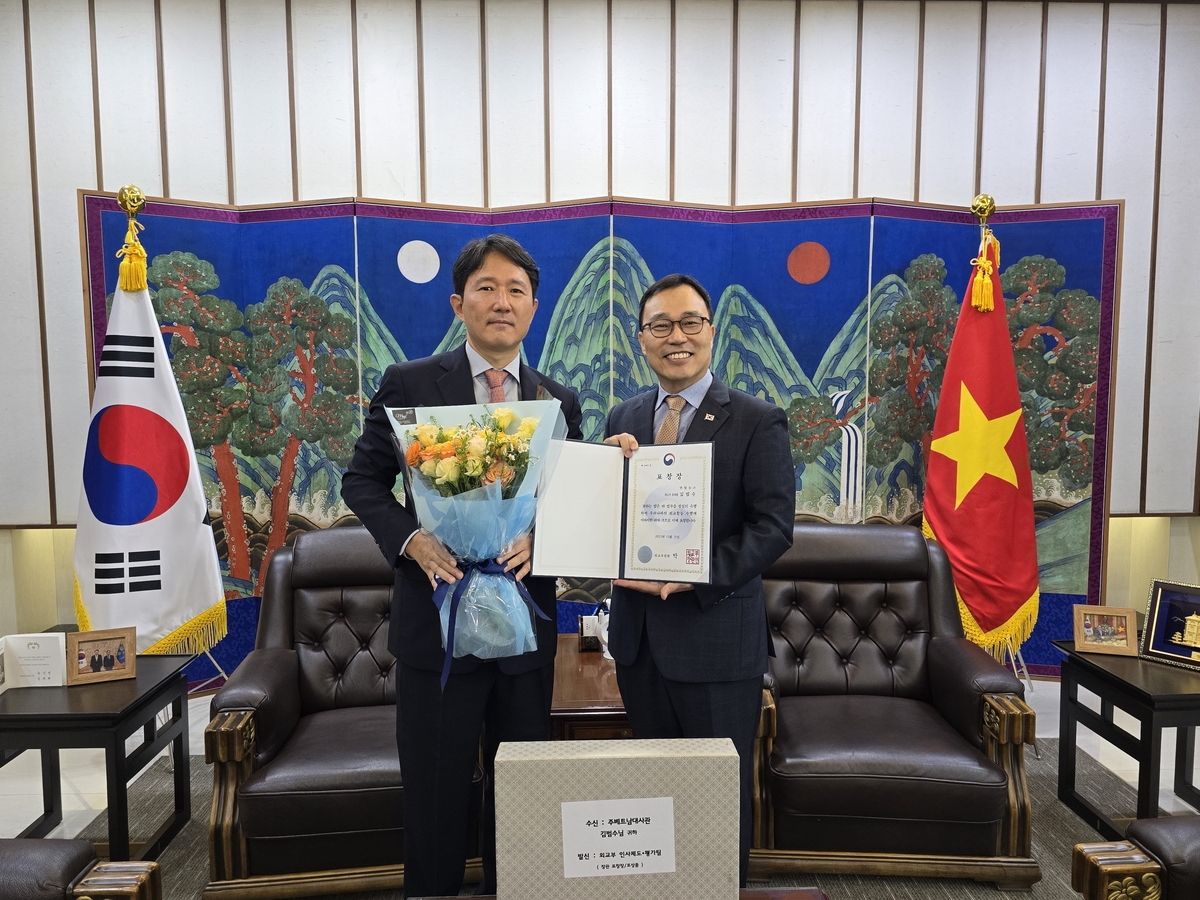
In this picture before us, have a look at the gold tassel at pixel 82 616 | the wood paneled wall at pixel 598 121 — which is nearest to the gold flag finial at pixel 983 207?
the wood paneled wall at pixel 598 121

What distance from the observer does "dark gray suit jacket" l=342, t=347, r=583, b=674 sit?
5.23 ft

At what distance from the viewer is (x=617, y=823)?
107cm

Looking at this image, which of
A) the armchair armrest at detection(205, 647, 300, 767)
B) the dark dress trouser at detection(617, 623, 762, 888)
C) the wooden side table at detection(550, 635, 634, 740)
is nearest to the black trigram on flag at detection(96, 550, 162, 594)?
the armchair armrest at detection(205, 647, 300, 767)

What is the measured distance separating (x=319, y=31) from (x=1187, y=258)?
14.1ft

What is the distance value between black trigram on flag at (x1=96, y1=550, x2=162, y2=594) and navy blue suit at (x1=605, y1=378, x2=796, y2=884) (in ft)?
7.02

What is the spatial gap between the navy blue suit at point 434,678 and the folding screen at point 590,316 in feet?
5.62

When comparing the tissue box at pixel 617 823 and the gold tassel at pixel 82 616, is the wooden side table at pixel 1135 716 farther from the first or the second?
the gold tassel at pixel 82 616

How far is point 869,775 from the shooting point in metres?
2.12

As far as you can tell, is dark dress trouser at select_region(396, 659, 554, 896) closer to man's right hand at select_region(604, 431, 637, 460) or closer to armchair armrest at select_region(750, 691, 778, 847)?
man's right hand at select_region(604, 431, 637, 460)

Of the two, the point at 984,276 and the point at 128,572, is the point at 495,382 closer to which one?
the point at 128,572

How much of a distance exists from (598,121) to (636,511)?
2794 millimetres

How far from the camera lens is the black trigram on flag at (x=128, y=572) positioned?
2.91m

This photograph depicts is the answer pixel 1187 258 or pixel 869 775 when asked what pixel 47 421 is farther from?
pixel 1187 258

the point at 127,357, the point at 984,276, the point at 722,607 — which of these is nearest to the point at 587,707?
the point at 722,607
